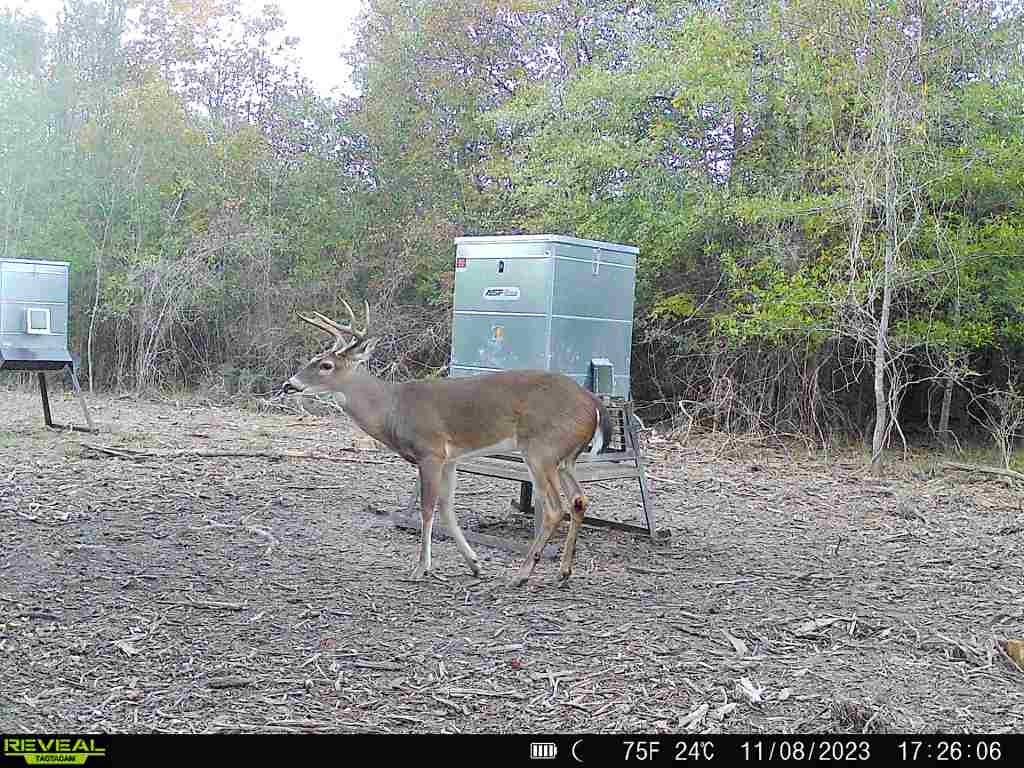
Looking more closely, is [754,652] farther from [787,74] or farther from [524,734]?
[787,74]

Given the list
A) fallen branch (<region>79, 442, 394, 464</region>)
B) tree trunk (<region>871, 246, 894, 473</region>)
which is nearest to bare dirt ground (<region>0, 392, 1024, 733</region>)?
fallen branch (<region>79, 442, 394, 464</region>)

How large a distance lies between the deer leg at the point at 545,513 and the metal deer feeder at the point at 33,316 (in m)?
6.88

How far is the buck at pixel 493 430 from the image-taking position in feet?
20.4

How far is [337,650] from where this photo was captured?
4699 millimetres

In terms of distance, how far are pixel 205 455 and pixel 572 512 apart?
494cm

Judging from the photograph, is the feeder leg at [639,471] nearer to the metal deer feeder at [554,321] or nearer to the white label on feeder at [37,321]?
the metal deer feeder at [554,321]

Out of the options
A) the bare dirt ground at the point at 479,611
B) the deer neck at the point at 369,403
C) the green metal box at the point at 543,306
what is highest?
the green metal box at the point at 543,306

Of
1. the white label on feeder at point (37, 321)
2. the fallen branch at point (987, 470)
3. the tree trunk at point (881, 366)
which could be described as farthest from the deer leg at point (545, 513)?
the white label on feeder at point (37, 321)

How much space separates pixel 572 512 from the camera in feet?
20.6

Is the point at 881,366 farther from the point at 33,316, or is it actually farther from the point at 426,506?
the point at 33,316

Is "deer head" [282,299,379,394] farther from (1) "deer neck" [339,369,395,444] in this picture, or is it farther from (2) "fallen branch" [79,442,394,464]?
(2) "fallen branch" [79,442,394,464]
